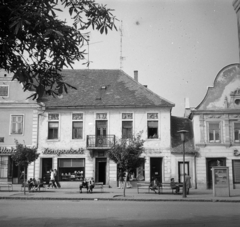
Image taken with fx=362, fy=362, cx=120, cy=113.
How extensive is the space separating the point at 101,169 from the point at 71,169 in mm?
2553


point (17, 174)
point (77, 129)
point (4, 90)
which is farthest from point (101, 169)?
point (4, 90)

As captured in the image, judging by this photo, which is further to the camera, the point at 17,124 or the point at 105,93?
the point at 105,93

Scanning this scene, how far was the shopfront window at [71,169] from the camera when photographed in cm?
3072

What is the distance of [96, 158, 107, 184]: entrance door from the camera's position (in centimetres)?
3058

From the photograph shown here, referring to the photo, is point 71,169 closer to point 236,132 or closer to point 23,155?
point 23,155

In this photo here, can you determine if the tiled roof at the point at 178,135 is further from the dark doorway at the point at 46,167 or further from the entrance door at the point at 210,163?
the dark doorway at the point at 46,167

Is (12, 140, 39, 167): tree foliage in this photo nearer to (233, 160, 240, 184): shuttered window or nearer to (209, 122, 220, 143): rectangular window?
(209, 122, 220, 143): rectangular window

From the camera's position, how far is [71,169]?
101 feet

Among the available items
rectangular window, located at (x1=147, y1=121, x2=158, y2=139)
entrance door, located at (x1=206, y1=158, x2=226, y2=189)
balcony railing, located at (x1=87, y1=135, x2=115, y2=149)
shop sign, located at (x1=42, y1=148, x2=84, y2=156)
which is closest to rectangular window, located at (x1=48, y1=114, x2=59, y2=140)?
shop sign, located at (x1=42, y1=148, x2=84, y2=156)

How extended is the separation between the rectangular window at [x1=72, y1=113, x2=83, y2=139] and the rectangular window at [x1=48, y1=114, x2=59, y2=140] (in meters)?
1.45

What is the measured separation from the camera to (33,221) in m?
10.9

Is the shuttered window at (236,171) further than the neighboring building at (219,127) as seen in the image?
No

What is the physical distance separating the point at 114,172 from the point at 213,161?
8349 mm

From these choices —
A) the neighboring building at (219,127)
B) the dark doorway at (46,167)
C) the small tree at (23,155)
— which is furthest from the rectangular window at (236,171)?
the small tree at (23,155)
